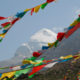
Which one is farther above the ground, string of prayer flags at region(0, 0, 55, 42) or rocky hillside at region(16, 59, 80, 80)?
string of prayer flags at region(0, 0, 55, 42)

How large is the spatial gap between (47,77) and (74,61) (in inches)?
82.4

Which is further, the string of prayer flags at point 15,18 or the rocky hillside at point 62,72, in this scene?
the rocky hillside at point 62,72

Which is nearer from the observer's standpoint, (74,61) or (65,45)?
(74,61)

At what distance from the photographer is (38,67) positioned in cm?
546

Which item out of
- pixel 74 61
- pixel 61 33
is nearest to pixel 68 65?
pixel 74 61

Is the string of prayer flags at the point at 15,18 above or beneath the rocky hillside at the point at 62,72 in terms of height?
above

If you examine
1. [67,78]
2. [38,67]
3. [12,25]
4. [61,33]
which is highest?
[12,25]

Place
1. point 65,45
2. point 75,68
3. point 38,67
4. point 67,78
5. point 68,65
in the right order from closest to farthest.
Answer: point 38,67
point 67,78
point 75,68
point 68,65
point 65,45

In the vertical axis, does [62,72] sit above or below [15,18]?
below

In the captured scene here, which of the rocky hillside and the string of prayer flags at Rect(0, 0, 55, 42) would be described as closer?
the string of prayer flags at Rect(0, 0, 55, 42)

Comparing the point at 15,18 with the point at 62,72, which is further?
the point at 62,72

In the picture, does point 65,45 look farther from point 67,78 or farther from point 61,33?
point 61,33

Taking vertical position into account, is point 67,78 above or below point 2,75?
below

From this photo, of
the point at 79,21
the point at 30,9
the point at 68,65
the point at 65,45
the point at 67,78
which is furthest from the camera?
the point at 65,45
